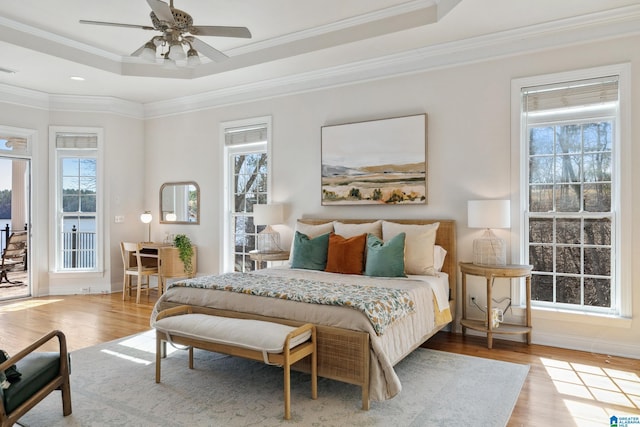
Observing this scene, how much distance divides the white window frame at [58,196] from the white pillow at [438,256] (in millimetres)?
5014

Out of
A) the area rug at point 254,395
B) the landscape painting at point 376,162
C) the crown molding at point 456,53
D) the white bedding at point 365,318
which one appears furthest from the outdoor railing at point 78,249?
the landscape painting at point 376,162

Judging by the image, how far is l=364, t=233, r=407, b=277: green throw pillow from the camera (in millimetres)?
3922

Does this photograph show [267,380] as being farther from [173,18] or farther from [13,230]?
[13,230]

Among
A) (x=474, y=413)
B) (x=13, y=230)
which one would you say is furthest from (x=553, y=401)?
(x=13, y=230)

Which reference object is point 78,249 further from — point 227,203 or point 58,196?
point 227,203

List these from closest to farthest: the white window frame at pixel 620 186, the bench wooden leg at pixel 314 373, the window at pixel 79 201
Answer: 1. the bench wooden leg at pixel 314 373
2. the white window frame at pixel 620 186
3. the window at pixel 79 201

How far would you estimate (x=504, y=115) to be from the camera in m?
4.20

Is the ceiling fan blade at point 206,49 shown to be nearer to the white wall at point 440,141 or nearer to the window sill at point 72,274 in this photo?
the white wall at point 440,141

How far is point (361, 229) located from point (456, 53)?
205 cm

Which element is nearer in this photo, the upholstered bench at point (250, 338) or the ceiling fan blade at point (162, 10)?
the upholstered bench at point (250, 338)

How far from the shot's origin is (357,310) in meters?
2.75

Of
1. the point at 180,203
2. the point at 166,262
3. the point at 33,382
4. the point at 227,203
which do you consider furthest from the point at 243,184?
the point at 33,382

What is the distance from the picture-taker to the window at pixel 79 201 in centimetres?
649

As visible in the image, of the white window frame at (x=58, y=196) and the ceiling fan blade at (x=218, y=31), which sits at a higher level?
the ceiling fan blade at (x=218, y=31)
